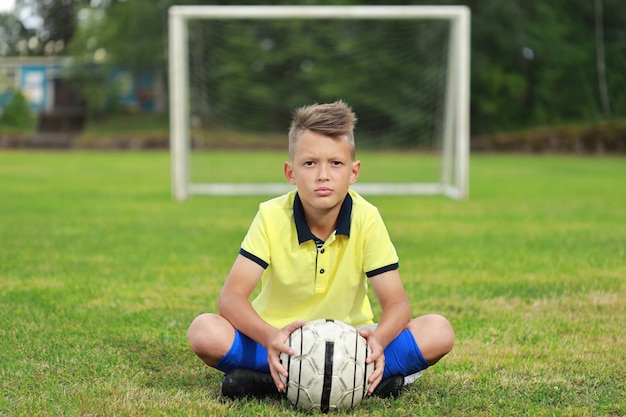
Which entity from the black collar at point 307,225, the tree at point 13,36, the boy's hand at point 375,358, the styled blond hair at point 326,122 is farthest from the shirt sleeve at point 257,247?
the tree at point 13,36

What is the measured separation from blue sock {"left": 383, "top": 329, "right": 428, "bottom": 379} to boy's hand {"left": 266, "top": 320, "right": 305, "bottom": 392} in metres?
0.41

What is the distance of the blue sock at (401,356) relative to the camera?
333 cm

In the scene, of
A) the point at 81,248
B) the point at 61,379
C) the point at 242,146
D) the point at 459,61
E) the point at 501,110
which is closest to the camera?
the point at 61,379

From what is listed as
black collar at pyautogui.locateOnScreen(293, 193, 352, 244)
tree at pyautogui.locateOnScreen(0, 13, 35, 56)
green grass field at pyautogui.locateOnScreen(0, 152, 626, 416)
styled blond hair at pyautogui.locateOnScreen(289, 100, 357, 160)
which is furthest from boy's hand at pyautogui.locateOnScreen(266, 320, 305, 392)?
tree at pyautogui.locateOnScreen(0, 13, 35, 56)

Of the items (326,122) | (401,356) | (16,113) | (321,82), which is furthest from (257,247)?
(16,113)

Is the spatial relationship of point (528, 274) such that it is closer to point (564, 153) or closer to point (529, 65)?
point (564, 153)

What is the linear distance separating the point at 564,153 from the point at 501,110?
5.79 metres

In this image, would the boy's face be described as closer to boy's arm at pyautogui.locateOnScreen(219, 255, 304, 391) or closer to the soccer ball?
boy's arm at pyautogui.locateOnScreen(219, 255, 304, 391)

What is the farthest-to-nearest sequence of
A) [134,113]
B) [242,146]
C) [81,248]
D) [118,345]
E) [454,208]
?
[134,113], [242,146], [454,208], [81,248], [118,345]

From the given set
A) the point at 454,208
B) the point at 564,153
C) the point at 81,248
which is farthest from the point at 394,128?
the point at 81,248

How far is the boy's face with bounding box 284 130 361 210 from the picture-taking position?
10.6 ft

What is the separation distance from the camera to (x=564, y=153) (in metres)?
30.7

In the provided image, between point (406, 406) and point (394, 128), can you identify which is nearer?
point (406, 406)

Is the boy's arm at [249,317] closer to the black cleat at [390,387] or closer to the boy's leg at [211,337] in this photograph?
the boy's leg at [211,337]
